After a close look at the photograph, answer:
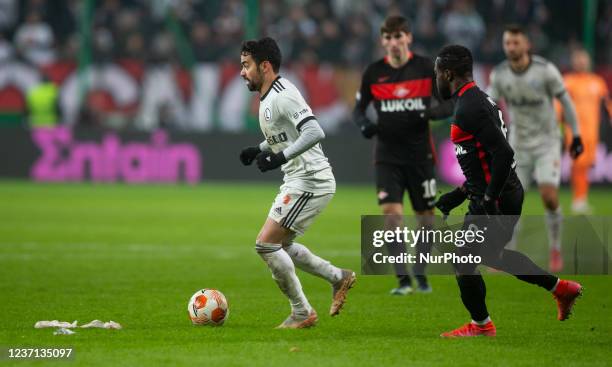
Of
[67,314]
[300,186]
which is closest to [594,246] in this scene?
[300,186]

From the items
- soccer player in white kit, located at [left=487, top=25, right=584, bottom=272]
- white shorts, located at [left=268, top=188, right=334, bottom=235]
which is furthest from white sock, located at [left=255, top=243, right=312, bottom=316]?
soccer player in white kit, located at [left=487, top=25, right=584, bottom=272]

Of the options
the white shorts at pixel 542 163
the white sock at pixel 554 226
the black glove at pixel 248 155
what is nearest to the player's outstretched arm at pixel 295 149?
the black glove at pixel 248 155

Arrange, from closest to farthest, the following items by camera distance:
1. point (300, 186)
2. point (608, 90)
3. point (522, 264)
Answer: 1. point (522, 264)
2. point (300, 186)
3. point (608, 90)

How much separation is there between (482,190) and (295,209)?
51.4 inches

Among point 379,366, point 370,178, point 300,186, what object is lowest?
point 370,178

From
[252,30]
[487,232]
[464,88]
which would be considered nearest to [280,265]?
[487,232]

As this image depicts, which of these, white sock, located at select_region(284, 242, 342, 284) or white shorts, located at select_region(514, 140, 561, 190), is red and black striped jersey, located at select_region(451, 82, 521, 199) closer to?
white sock, located at select_region(284, 242, 342, 284)

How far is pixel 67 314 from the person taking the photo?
8.53m

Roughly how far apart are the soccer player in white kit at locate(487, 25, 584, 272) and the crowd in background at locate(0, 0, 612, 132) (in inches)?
446

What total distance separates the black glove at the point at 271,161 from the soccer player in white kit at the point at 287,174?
0.59 ft

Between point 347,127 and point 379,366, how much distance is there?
1720cm

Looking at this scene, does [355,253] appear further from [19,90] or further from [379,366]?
[19,90]

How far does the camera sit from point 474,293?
746 centimetres

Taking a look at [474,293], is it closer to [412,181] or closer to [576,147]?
[412,181]
